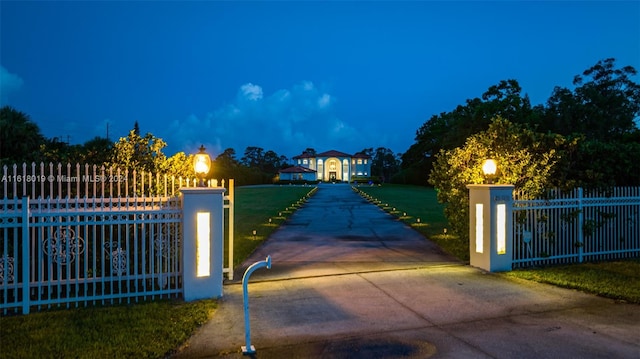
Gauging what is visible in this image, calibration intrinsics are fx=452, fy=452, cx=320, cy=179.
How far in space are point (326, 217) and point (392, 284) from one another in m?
14.0

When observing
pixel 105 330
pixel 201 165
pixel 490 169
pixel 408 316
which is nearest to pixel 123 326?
pixel 105 330

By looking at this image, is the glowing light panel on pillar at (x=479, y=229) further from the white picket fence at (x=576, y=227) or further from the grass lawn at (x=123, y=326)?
the grass lawn at (x=123, y=326)

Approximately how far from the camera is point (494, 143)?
11266mm

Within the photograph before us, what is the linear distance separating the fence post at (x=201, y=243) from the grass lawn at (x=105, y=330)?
286 millimetres

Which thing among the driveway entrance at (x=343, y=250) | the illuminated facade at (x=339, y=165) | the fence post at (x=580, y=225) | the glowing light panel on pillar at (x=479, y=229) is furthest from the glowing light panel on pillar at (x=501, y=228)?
the illuminated facade at (x=339, y=165)

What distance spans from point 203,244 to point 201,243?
0.04 m

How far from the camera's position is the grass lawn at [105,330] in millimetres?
5059

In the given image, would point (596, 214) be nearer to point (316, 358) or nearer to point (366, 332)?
point (366, 332)

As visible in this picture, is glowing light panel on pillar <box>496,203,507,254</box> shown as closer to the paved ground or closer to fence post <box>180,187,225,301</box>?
the paved ground

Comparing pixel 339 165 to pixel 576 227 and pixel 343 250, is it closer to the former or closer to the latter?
pixel 343 250

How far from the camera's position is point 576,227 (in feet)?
34.3

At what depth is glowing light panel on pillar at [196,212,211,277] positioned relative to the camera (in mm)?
7410

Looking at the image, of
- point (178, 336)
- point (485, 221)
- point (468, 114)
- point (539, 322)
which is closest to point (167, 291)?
point (178, 336)

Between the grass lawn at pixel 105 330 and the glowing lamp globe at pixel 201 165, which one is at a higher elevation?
the glowing lamp globe at pixel 201 165
